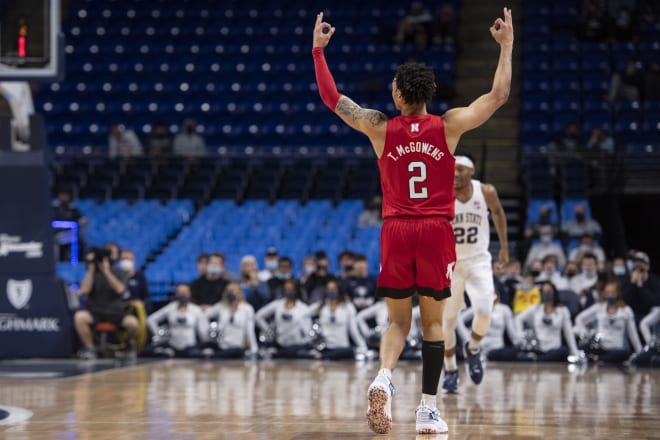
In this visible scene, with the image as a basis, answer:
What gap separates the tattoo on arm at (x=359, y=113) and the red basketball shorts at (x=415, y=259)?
64 cm

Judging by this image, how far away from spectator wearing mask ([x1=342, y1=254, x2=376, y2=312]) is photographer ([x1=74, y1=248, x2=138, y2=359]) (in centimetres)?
333

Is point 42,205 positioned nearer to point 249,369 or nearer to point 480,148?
point 249,369

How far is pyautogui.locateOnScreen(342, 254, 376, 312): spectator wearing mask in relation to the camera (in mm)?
16328

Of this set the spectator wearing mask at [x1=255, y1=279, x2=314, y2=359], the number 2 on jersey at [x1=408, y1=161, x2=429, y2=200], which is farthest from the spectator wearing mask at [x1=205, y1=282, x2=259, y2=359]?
the number 2 on jersey at [x1=408, y1=161, x2=429, y2=200]

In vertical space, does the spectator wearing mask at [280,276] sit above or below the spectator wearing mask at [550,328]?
above

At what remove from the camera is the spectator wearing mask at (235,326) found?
16.1 m

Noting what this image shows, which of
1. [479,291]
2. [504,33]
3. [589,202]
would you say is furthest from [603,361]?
[504,33]

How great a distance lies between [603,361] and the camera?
1533 centimetres

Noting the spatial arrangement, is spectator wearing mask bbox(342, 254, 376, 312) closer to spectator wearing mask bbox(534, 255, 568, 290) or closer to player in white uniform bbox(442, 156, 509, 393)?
spectator wearing mask bbox(534, 255, 568, 290)

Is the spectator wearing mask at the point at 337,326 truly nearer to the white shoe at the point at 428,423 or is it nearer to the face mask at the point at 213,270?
the face mask at the point at 213,270

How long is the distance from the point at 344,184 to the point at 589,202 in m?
4.46

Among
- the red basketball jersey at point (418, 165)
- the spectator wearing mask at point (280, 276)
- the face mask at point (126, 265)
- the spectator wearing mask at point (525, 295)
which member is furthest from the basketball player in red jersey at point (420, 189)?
the face mask at point (126, 265)

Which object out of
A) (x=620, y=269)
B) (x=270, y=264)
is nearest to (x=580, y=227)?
(x=620, y=269)

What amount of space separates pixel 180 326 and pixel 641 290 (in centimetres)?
675
